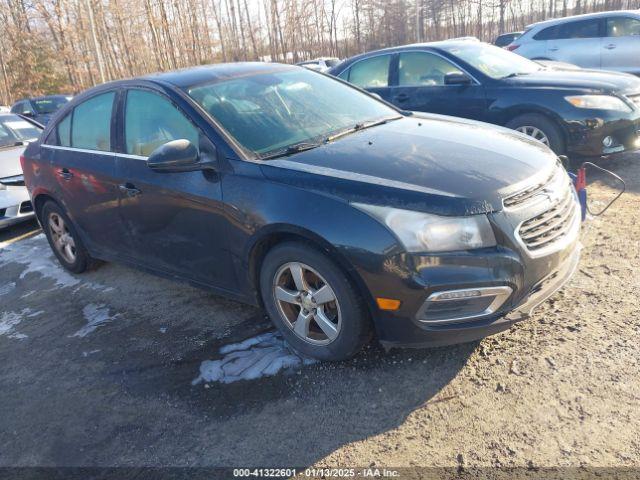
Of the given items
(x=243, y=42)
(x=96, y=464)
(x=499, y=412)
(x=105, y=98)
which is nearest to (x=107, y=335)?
(x=96, y=464)

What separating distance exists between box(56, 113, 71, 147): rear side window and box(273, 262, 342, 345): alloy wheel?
2.66m

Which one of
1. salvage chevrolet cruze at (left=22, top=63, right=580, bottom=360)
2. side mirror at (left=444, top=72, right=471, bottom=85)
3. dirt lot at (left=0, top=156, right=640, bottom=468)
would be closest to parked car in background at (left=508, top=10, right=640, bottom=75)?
side mirror at (left=444, top=72, right=471, bottom=85)

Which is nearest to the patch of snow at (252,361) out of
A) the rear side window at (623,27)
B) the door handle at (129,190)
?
the door handle at (129,190)

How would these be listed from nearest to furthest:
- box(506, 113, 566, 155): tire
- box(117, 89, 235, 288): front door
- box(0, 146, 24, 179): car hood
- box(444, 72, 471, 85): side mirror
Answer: box(117, 89, 235, 288): front door < box(506, 113, 566, 155): tire < box(444, 72, 471, 85): side mirror < box(0, 146, 24, 179): car hood

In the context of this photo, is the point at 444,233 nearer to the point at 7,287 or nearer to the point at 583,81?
the point at 7,287

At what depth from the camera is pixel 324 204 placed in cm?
275

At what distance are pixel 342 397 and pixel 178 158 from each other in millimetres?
1658

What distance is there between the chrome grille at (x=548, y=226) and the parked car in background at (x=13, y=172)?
619 centimetres

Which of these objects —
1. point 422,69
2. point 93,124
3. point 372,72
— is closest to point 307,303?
point 93,124

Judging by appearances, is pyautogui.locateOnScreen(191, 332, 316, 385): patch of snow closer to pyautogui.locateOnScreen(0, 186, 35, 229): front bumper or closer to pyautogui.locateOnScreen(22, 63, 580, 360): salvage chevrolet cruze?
pyautogui.locateOnScreen(22, 63, 580, 360): salvage chevrolet cruze

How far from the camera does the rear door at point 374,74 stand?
7.26 m

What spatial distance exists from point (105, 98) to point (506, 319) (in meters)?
3.37

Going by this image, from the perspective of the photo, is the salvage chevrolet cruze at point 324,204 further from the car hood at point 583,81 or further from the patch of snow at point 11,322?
the car hood at point 583,81

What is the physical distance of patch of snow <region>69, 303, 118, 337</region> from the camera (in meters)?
3.94
